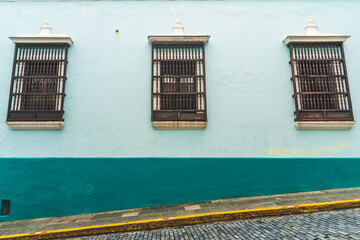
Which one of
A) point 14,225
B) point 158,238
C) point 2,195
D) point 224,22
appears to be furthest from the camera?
point 224,22

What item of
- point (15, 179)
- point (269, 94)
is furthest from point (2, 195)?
point (269, 94)

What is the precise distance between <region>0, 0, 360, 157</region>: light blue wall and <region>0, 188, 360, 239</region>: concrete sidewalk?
0.99 meters

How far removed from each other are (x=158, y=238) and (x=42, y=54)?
4885 mm

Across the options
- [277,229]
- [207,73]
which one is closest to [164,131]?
[207,73]

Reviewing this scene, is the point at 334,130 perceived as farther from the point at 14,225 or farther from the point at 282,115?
the point at 14,225

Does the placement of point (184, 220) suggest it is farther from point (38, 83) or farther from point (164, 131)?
point (38, 83)

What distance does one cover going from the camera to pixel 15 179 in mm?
4680

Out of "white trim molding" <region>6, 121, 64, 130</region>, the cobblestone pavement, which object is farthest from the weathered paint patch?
"white trim molding" <region>6, 121, 64, 130</region>

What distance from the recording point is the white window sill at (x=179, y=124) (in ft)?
15.8

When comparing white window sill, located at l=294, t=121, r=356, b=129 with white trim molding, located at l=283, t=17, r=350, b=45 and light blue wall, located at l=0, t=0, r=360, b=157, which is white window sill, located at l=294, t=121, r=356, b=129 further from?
white trim molding, located at l=283, t=17, r=350, b=45

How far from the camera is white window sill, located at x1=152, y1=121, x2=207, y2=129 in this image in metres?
4.81

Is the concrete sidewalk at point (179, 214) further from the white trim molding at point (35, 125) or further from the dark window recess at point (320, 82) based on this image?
the white trim molding at point (35, 125)

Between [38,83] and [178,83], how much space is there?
132 inches

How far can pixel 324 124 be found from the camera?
4.84 meters
